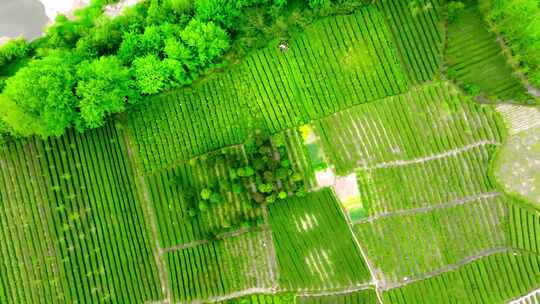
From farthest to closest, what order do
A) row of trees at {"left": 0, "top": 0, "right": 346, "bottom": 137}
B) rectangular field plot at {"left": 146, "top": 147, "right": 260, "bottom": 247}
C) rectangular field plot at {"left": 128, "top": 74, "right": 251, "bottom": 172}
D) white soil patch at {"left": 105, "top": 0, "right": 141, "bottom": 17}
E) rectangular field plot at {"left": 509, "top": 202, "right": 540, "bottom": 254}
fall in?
white soil patch at {"left": 105, "top": 0, "right": 141, "bottom": 17}
rectangular field plot at {"left": 128, "top": 74, "right": 251, "bottom": 172}
rectangular field plot at {"left": 146, "top": 147, "right": 260, "bottom": 247}
rectangular field plot at {"left": 509, "top": 202, "right": 540, "bottom": 254}
row of trees at {"left": 0, "top": 0, "right": 346, "bottom": 137}

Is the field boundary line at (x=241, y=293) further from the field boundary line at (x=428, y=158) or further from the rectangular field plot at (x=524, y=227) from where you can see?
the rectangular field plot at (x=524, y=227)

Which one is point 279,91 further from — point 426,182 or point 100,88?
point 426,182

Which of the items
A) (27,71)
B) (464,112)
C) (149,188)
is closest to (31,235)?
(149,188)

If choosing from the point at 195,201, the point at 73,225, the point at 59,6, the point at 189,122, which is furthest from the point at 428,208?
the point at 59,6

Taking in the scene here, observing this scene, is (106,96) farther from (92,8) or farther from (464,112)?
(464,112)

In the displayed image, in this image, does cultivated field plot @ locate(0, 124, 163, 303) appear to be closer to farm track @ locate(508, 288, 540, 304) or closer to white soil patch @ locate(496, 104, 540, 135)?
farm track @ locate(508, 288, 540, 304)

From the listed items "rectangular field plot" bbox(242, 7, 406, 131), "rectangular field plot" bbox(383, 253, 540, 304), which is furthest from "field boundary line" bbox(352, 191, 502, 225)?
"rectangular field plot" bbox(242, 7, 406, 131)
